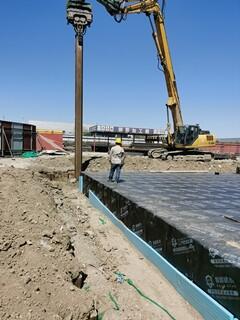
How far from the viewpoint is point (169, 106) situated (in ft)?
63.1

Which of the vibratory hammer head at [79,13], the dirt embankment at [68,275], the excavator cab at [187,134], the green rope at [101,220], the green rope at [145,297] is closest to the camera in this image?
the dirt embankment at [68,275]

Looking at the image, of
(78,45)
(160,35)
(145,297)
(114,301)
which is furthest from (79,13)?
(114,301)

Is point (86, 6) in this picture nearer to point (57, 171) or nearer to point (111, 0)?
point (111, 0)

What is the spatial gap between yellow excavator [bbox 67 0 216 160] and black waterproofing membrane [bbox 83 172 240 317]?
34.2ft

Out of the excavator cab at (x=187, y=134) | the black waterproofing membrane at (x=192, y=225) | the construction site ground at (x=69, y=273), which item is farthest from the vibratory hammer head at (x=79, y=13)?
the excavator cab at (x=187, y=134)

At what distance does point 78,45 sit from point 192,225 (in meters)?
9.58

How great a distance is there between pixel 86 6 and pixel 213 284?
11.2m

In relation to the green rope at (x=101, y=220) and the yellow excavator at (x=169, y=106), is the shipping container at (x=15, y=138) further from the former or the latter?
the green rope at (x=101, y=220)

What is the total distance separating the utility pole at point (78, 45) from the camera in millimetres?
12453

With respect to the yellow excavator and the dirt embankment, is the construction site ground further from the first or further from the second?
the yellow excavator

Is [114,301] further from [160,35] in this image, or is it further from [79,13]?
[160,35]

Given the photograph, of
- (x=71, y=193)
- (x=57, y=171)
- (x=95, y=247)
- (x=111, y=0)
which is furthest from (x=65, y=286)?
(x=111, y=0)

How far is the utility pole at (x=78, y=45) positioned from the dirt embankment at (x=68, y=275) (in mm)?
6110

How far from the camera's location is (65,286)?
3672mm
